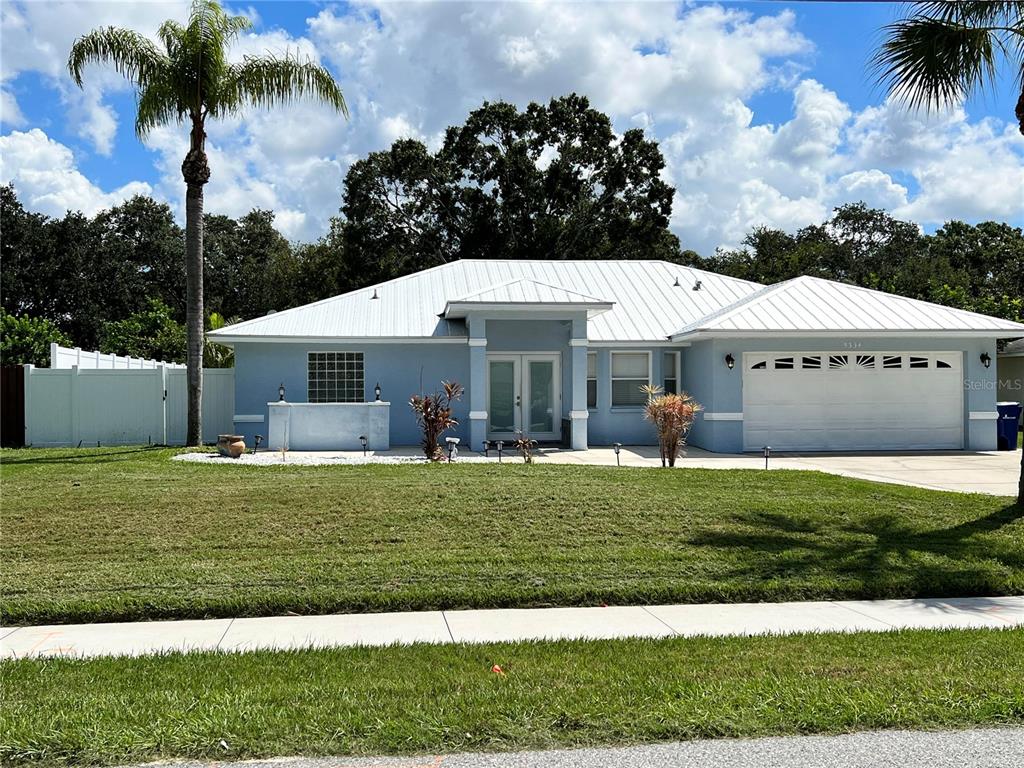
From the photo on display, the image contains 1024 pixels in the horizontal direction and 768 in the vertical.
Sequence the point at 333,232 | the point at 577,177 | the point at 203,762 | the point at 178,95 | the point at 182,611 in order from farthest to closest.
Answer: the point at 333,232 < the point at 577,177 < the point at 178,95 < the point at 182,611 < the point at 203,762

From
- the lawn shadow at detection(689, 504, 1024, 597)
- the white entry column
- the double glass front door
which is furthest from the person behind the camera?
the double glass front door

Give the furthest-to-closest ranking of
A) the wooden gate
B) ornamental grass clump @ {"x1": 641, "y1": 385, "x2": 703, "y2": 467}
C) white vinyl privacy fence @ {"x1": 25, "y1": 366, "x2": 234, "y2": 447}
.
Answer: white vinyl privacy fence @ {"x1": 25, "y1": 366, "x2": 234, "y2": 447}
the wooden gate
ornamental grass clump @ {"x1": 641, "y1": 385, "x2": 703, "y2": 467}

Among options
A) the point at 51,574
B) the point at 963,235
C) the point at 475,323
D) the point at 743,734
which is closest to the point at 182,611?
the point at 51,574

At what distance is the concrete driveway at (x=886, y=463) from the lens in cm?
1441

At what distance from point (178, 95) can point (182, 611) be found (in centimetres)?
1380

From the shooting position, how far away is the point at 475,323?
1894cm

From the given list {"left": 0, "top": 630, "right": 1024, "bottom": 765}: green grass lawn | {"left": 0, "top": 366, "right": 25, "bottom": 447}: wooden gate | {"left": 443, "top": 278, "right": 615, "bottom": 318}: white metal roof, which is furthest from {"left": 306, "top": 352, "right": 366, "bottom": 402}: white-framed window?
{"left": 0, "top": 630, "right": 1024, "bottom": 765}: green grass lawn

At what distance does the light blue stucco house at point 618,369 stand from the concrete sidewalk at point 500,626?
11.5 meters

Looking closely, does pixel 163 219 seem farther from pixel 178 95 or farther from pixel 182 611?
pixel 182 611

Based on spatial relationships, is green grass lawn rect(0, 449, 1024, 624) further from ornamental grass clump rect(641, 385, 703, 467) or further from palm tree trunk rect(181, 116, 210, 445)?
palm tree trunk rect(181, 116, 210, 445)

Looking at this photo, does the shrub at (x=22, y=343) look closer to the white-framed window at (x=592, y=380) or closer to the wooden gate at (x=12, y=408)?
the wooden gate at (x=12, y=408)

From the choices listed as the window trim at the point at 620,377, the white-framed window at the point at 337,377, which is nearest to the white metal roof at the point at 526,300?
the window trim at the point at 620,377

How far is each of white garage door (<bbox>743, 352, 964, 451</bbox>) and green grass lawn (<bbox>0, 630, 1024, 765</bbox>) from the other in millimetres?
13648

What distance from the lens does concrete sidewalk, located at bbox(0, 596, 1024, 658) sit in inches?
253
